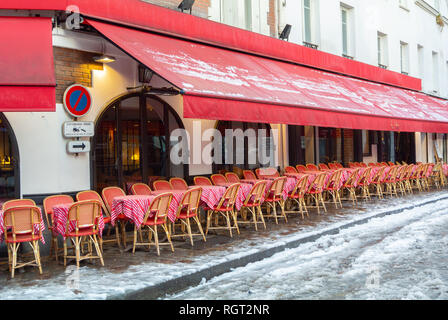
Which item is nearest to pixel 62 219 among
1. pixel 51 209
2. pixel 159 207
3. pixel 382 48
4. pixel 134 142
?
pixel 51 209

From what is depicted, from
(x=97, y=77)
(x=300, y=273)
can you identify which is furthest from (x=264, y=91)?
(x=300, y=273)

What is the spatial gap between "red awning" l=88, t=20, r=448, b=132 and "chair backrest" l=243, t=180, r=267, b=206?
4.18ft

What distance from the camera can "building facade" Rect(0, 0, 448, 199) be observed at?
7.76m

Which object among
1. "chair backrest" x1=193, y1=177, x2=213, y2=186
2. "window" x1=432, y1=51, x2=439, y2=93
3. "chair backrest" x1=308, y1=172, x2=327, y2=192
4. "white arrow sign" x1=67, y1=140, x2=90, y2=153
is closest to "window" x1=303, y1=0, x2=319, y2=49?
"chair backrest" x1=308, y1=172, x2=327, y2=192

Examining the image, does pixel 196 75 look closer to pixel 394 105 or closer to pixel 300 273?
pixel 300 273

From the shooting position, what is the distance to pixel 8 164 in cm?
755

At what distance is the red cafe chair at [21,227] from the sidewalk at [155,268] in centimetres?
23

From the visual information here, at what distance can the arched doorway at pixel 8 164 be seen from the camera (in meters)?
7.51

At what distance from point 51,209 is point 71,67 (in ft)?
8.54

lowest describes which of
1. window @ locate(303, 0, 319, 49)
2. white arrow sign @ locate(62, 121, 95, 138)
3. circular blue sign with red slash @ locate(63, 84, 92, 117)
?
white arrow sign @ locate(62, 121, 95, 138)

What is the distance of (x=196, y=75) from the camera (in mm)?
8031

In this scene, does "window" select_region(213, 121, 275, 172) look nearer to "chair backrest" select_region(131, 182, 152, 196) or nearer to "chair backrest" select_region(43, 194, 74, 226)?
"chair backrest" select_region(131, 182, 152, 196)

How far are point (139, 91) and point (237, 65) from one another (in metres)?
2.19

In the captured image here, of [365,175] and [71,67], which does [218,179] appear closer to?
[71,67]
